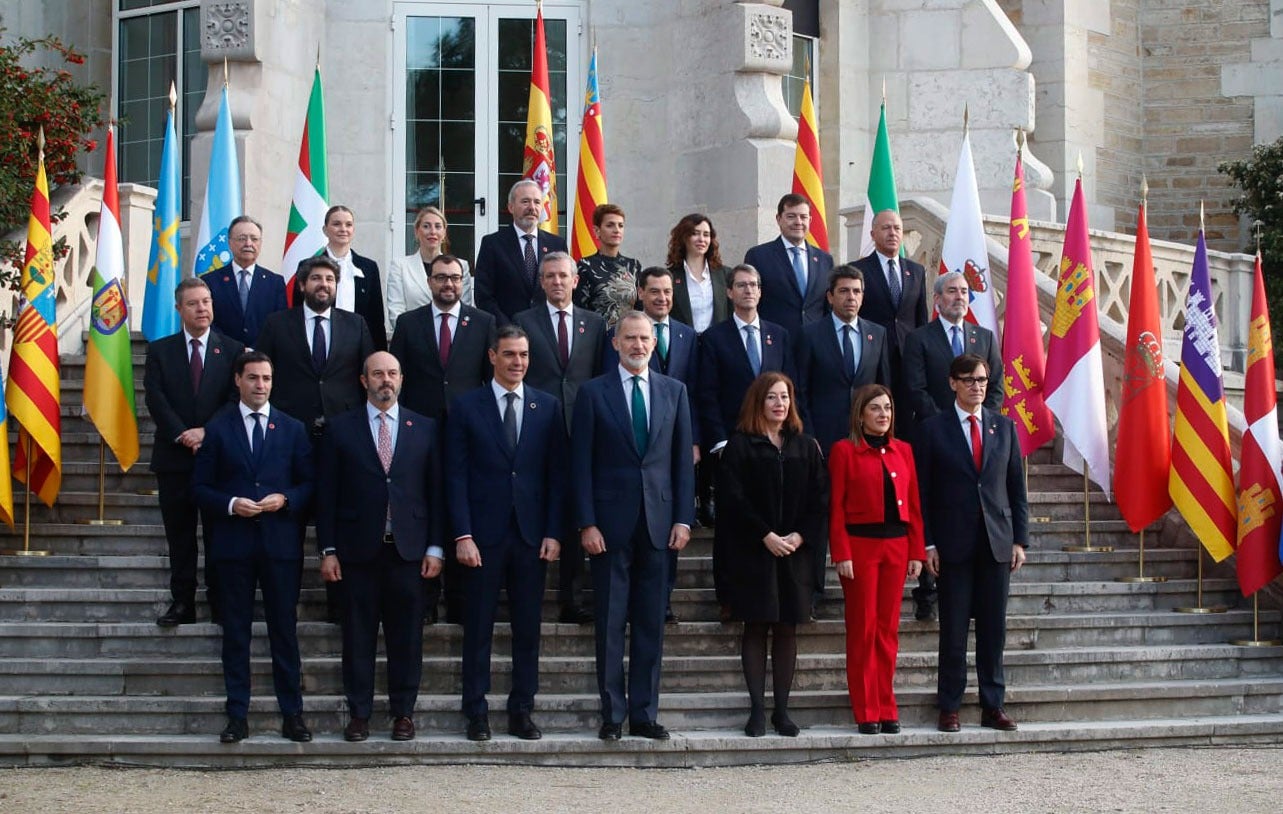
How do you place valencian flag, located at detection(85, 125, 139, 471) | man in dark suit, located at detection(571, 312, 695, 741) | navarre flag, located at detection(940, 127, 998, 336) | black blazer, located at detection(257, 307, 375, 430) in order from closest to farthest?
man in dark suit, located at detection(571, 312, 695, 741) < black blazer, located at detection(257, 307, 375, 430) < valencian flag, located at detection(85, 125, 139, 471) < navarre flag, located at detection(940, 127, 998, 336)

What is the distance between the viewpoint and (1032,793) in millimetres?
7824

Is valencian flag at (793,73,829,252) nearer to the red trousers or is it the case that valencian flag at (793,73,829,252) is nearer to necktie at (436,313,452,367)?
necktie at (436,313,452,367)

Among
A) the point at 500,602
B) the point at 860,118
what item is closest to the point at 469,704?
the point at 500,602

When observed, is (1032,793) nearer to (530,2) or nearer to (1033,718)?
(1033,718)

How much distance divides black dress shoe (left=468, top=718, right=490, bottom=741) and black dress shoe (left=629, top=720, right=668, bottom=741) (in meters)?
0.69

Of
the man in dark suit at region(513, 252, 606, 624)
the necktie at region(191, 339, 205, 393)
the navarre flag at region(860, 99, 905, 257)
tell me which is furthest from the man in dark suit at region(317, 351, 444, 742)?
the navarre flag at region(860, 99, 905, 257)

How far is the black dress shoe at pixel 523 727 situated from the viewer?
28.0ft

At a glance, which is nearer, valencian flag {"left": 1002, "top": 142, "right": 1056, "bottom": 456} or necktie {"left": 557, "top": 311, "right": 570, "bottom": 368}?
necktie {"left": 557, "top": 311, "right": 570, "bottom": 368}

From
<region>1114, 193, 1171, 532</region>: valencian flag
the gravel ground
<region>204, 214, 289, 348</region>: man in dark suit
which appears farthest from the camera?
<region>1114, 193, 1171, 532</region>: valencian flag

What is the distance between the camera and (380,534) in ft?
28.2

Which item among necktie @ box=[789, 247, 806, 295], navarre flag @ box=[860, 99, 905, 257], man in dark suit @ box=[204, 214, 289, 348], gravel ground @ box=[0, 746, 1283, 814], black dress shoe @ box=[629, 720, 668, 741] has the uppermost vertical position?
navarre flag @ box=[860, 99, 905, 257]

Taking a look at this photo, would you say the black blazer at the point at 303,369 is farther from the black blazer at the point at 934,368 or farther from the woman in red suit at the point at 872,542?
the black blazer at the point at 934,368

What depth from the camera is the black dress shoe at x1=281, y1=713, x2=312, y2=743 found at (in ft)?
27.7

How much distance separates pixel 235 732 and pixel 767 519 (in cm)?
273
